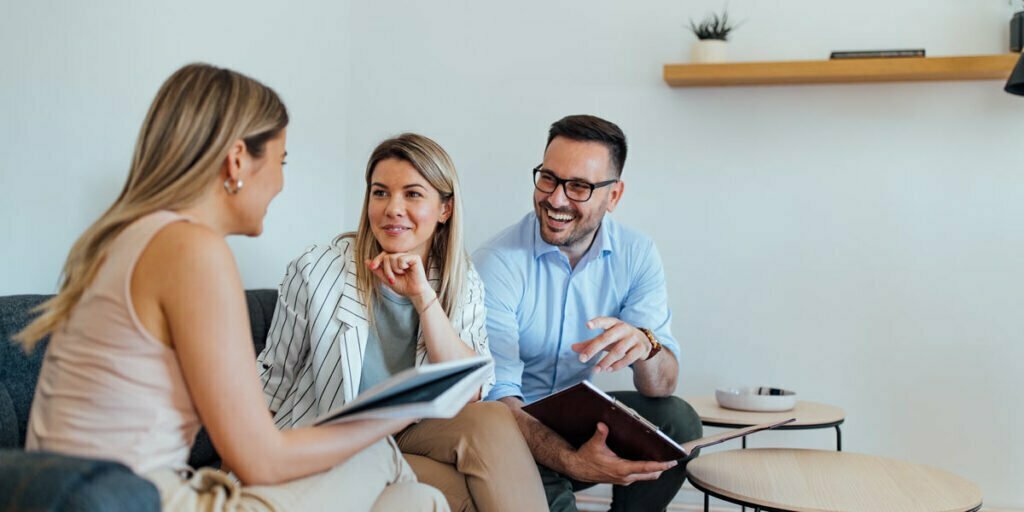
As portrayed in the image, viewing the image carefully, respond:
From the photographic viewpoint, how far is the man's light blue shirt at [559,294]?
258cm

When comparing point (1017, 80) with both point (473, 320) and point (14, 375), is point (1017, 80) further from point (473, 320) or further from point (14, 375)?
point (14, 375)

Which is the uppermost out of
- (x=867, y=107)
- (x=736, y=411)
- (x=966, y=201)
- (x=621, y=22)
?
(x=621, y=22)

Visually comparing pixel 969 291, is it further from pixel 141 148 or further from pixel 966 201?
pixel 141 148

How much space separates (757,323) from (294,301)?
5.88 ft

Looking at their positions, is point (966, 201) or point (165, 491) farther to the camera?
point (966, 201)

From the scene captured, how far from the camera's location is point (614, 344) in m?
2.18

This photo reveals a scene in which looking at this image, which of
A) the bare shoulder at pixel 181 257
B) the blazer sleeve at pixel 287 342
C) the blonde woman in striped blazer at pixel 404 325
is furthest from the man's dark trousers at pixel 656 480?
the bare shoulder at pixel 181 257

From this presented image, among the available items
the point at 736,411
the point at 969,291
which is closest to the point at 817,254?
the point at 969,291

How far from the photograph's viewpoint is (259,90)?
4.55 ft

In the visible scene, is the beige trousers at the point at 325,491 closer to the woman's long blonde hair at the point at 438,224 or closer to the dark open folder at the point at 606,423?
the dark open folder at the point at 606,423

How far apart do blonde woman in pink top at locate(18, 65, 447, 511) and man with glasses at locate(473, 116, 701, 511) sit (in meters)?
1.14

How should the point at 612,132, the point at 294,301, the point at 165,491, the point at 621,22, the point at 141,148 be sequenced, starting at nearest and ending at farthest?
the point at 165,491, the point at 141,148, the point at 294,301, the point at 612,132, the point at 621,22

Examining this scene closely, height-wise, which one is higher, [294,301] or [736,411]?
[294,301]

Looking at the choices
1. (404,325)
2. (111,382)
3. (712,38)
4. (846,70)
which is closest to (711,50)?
(712,38)
